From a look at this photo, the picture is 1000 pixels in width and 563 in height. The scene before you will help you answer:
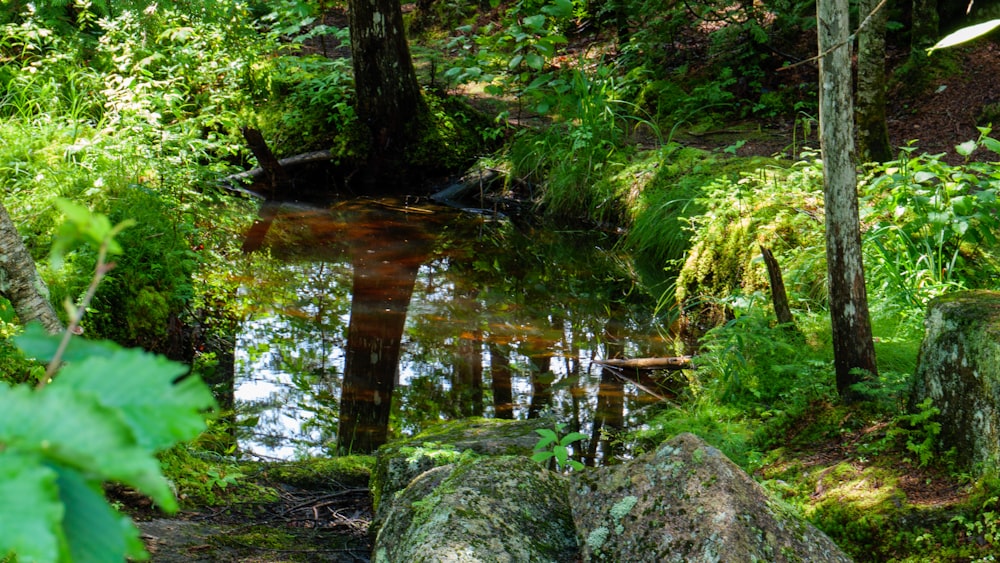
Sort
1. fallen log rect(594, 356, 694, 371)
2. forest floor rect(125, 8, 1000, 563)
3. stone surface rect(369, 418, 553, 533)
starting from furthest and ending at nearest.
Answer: fallen log rect(594, 356, 694, 371) < stone surface rect(369, 418, 553, 533) < forest floor rect(125, 8, 1000, 563)

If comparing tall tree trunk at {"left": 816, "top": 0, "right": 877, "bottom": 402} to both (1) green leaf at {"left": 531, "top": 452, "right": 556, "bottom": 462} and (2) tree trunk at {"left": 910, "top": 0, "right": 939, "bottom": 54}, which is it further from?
(2) tree trunk at {"left": 910, "top": 0, "right": 939, "bottom": 54}

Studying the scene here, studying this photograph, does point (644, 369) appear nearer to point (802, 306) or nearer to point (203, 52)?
point (802, 306)

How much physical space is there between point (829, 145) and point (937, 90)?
22.2 feet

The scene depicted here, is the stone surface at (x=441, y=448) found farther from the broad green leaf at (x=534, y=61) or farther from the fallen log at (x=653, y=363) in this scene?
the broad green leaf at (x=534, y=61)

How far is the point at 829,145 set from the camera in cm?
355

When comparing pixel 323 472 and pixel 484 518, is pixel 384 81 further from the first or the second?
pixel 484 518

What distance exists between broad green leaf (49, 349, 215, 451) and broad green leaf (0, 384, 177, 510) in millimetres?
17

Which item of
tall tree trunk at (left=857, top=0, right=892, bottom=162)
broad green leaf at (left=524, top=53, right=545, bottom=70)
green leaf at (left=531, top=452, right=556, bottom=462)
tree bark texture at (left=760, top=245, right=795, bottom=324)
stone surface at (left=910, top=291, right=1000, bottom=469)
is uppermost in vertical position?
broad green leaf at (left=524, top=53, right=545, bottom=70)

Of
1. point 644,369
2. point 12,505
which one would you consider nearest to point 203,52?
point 644,369

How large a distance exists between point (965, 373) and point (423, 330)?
4196 millimetres

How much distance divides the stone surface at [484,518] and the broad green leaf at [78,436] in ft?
6.64

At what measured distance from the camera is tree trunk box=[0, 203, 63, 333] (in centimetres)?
262

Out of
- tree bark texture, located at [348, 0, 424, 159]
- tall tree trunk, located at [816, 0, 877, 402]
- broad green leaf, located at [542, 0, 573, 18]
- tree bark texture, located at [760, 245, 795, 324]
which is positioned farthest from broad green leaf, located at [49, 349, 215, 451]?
tree bark texture, located at [348, 0, 424, 159]

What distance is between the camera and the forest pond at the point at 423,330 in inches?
212
